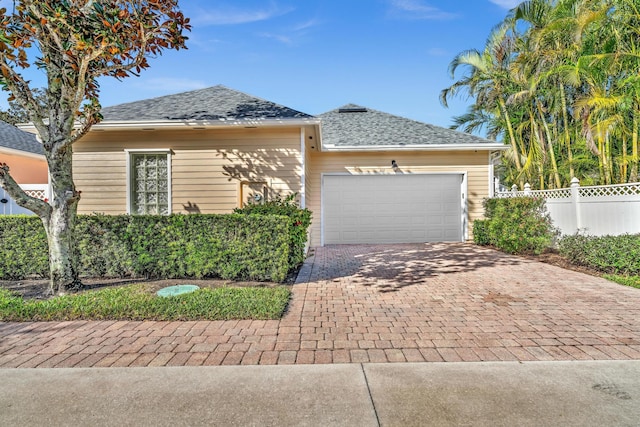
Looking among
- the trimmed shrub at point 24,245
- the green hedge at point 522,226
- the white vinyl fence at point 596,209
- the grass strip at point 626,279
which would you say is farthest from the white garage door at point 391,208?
the trimmed shrub at point 24,245

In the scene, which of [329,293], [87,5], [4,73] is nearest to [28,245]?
[4,73]

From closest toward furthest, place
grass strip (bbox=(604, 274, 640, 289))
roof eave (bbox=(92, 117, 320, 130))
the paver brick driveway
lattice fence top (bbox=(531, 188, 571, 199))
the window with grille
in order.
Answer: the paver brick driveway, grass strip (bbox=(604, 274, 640, 289)), roof eave (bbox=(92, 117, 320, 130)), lattice fence top (bbox=(531, 188, 571, 199)), the window with grille

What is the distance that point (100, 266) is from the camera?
20.1 ft

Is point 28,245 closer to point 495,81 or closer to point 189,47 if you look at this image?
point 189,47

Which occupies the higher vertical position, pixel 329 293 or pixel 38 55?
pixel 38 55

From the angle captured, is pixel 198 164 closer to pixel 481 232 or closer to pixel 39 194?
pixel 39 194

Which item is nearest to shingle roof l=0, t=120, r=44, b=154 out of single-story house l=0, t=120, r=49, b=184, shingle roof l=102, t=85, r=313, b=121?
single-story house l=0, t=120, r=49, b=184

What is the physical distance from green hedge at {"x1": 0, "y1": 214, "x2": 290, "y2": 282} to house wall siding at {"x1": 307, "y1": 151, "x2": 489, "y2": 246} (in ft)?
17.4

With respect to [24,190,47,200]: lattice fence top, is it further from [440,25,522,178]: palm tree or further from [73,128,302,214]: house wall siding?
[440,25,522,178]: palm tree

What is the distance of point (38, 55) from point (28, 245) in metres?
3.24

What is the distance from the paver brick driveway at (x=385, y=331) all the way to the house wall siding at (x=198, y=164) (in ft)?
11.6

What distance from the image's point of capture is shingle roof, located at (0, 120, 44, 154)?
40.1 feet

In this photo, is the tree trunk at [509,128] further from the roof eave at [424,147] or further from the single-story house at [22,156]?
the single-story house at [22,156]

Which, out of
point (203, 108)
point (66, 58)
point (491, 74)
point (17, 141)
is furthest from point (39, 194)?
point (491, 74)
